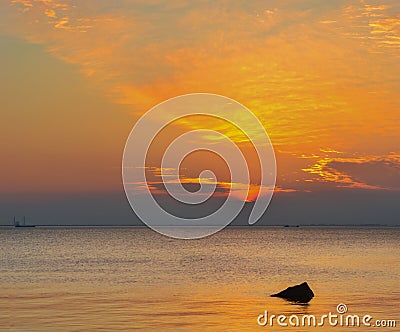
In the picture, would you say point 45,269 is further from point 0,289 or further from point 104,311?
point 104,311

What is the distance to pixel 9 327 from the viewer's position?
4538 centimetres

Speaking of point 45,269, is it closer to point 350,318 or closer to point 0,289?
point 0,289

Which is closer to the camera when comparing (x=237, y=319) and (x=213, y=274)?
(x=237, y=319)

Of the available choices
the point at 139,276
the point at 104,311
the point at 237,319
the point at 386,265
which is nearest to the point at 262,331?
the point at 237,319

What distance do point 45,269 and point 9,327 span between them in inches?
2194

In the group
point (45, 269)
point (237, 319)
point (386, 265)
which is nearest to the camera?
point (237, 319)

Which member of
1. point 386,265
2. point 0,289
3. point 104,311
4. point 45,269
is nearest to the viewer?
point 104,311

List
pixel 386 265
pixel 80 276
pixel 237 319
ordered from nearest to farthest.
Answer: pixel 237 319 → pixel 80 276 → pixel 386 265

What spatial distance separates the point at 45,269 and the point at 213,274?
82.2 feet

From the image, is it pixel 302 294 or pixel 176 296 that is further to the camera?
pixel 176 296

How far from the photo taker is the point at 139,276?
290 ft

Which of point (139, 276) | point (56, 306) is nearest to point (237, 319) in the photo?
point (56, 306)

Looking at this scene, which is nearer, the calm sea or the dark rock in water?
the calm sea

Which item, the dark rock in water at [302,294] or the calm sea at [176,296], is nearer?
the calm sea at [176,296]
